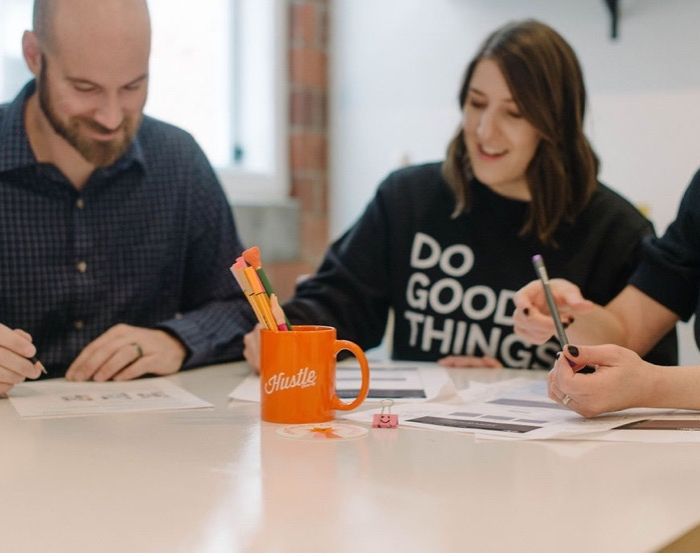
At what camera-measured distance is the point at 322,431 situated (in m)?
0.94

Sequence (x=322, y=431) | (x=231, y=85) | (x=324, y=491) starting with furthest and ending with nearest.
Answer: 1. (x=231, y=85)
2. (x=322, y=431)
3. (x=324, y=491)

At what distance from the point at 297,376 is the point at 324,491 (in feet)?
0.87

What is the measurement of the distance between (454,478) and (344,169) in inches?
81.8

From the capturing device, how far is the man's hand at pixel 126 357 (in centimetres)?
129

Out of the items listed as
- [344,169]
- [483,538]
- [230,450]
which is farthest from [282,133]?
[483,538]

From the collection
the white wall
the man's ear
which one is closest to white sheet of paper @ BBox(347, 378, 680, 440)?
the man's ear

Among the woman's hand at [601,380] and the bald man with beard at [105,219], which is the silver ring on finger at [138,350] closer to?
the bald man with beard at [105,219]

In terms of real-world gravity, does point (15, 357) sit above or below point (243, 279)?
below

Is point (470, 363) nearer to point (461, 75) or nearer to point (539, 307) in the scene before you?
point (539, 307)

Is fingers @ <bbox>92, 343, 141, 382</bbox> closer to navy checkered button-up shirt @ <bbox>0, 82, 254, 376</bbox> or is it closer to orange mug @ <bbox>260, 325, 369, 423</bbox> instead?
navy checkered button-up shirt @ <bbox>0, 82, 254, 376</bbox>

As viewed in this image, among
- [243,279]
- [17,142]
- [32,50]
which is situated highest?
[32,50]

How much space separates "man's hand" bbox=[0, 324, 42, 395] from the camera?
1.10m

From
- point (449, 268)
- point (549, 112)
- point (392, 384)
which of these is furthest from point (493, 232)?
point (392, 384)

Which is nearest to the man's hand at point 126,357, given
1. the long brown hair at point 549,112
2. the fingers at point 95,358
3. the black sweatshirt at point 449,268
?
the fingers at point 95,358
